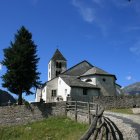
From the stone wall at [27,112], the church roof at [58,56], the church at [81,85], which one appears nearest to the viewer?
the stone wall at [27,112]

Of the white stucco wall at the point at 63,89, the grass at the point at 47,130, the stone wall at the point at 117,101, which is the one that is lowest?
the grass at the point at 47,130

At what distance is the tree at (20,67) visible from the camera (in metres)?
46.0

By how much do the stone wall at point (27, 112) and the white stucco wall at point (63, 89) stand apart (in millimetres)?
13787

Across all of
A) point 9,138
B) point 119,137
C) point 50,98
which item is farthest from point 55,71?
point 119,137

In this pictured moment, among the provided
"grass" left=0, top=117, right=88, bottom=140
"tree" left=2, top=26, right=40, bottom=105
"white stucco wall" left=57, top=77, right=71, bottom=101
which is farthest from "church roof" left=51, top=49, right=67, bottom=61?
"grass" left=0, top=117, right=88, bottom=140

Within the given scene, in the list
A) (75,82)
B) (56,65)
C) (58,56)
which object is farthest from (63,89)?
(58,56)

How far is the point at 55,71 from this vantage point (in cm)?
7450

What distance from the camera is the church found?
177 ft

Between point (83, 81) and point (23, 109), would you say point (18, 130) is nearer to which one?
point (23, 109)

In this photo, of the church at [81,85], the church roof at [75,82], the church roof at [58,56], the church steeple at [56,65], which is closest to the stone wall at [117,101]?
the church at [81,85]

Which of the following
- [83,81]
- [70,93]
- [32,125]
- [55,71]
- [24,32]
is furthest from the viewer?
[55,71]

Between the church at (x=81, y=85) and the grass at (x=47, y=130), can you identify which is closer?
the grass at (x=47, y=130)

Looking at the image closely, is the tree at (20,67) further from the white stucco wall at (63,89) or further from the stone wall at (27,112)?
the white stucco wall at (63,89)

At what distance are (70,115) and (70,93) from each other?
622 inches
